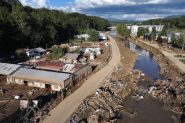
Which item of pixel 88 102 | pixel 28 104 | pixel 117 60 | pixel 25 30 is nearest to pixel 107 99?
pixel 88 102

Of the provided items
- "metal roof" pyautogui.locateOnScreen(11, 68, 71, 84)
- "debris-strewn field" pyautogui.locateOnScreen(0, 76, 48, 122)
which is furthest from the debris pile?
"debris-strewn field" pyautogui.locateOnScreen(0, 76, 48, 122)

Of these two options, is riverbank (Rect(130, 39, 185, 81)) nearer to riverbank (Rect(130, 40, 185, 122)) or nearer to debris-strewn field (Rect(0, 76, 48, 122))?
riverbank (Rect(130, 40, 185, 122))

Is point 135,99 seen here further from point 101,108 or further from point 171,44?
point 171,44

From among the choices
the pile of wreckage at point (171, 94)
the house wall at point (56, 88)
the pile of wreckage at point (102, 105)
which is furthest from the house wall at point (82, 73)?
the pile of wreckage at point (171, 94)

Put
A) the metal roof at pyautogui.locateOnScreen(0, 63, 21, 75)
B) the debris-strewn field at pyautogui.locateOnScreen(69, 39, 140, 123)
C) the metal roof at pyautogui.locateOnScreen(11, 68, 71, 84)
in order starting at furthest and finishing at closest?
the metal roof at pyautogui.locateOnScreen(0, 63, 21, 75) → the metal roof at pyautogui.locateOnScreen(11, 68, 71, 84) → the debris-strewn field at pyautogui.locateOnScreen(69, 39, 140, 123)

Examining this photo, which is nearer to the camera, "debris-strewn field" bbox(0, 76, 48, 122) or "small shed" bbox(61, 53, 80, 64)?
"debris-strewn field" bbox(0, 76, 48, 122)

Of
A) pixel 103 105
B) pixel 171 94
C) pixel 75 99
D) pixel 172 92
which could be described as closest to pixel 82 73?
pixel 75 99

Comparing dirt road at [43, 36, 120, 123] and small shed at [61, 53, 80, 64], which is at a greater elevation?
small shed at [61, 53, 80, 64]
